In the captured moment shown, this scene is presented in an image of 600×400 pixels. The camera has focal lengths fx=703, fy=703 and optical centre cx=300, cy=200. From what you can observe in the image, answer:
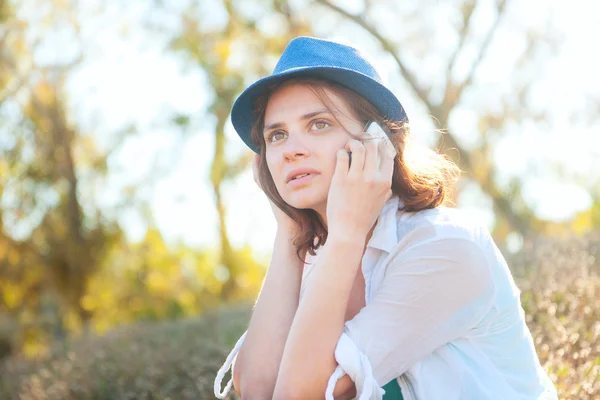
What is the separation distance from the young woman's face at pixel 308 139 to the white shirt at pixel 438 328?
17.3 inches

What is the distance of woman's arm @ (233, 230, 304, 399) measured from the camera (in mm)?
2914

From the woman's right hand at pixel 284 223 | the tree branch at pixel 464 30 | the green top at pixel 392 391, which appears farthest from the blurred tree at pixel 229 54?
the green top at pixel 392 391

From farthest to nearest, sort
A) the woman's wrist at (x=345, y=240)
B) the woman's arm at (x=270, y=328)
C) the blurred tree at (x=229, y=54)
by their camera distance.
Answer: the blurred tree at (x=229, y=54) → the woman's arm at (x=270, y=328) → the woman's wrist at (x=345, y=240)

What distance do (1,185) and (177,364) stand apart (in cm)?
1328

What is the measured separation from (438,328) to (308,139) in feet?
2.98

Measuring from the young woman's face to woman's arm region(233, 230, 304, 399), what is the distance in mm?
389

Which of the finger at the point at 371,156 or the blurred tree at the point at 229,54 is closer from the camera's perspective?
the finger at the point at 371,156

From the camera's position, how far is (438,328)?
7.88 ft

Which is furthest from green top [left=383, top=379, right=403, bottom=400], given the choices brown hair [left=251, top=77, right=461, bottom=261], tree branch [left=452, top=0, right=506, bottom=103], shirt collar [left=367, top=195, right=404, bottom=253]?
tree branch [left=452, top=0, right=506, bottom=103]

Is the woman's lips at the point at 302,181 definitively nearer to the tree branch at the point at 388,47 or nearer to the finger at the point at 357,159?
the finger at the point at 357,159

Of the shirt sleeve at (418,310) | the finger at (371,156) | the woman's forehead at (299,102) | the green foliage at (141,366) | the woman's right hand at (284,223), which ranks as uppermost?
the woman's forehead at (299,102)

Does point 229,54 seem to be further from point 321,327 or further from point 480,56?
point 321,327

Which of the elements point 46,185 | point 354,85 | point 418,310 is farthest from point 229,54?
point 418,310

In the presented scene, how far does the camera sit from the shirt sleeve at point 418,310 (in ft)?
7.74
